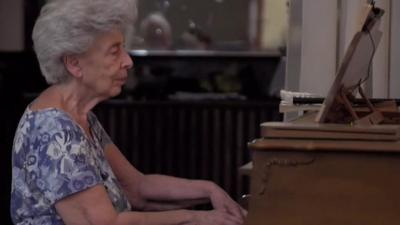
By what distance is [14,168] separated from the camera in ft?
7.40

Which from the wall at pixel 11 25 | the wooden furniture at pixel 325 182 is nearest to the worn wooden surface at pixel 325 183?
the wooden furniture at pixel 325 182

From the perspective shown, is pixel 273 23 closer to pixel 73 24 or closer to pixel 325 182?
pixel 73 24

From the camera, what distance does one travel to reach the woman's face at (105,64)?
87.3 inches

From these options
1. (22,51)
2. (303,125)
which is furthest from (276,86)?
(303,125)

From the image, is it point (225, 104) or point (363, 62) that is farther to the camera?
point (225, 104)

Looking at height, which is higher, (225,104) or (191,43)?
(191,43)

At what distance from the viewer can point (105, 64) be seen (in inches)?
87.6

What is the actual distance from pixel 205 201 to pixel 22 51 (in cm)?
341

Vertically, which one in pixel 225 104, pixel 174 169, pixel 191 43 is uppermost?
pixel 191 43

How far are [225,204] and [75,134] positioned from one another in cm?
43

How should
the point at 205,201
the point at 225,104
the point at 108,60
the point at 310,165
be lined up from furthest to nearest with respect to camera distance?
1. the point at 225,104
2. the point at 205,201
3. the point at 108,60
4. the point at 310,165

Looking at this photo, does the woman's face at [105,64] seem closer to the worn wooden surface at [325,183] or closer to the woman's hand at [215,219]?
the woman's hand at [215,219]

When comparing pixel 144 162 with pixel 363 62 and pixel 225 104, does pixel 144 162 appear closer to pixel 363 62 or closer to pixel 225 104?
pixel 225 104

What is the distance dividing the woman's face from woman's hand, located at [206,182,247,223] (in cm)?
38
